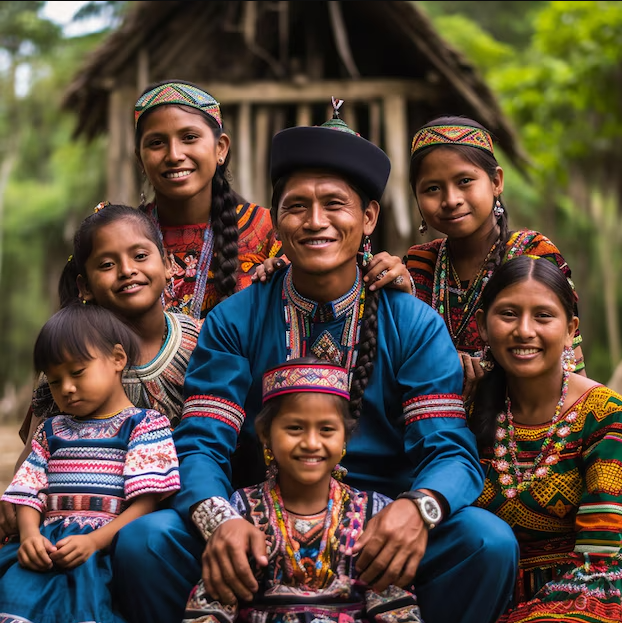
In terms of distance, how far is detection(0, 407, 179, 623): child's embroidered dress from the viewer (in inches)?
120

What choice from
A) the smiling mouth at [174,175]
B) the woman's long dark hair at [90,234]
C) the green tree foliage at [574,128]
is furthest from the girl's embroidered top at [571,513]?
the green tree foliage at [574,128]

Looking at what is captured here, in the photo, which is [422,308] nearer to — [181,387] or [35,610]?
[181,387]

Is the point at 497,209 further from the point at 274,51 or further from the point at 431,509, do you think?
the point at 274,51

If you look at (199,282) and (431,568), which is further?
(199,282)

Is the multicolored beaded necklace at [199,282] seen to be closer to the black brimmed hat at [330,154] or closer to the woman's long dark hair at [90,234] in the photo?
the woman's long dark hair at [90,234]

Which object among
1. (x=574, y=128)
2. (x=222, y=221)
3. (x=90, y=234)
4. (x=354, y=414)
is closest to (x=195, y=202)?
(x=222, y=221)

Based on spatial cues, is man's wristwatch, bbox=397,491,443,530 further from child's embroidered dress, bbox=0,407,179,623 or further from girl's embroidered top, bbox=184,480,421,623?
child's embroidered dress, bbox=0,407,179,623

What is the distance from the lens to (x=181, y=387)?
148 inches

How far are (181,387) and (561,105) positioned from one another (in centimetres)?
1562

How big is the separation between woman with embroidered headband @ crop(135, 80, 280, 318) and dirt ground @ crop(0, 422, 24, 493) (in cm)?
497

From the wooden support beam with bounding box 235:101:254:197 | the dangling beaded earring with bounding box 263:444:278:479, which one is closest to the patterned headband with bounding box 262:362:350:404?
the dangling beaded earring with bounding box 263:444:278:479

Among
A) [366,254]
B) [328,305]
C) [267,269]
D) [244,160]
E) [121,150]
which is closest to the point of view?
[328,305]

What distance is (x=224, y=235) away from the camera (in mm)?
4469

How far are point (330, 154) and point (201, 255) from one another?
130 cm
